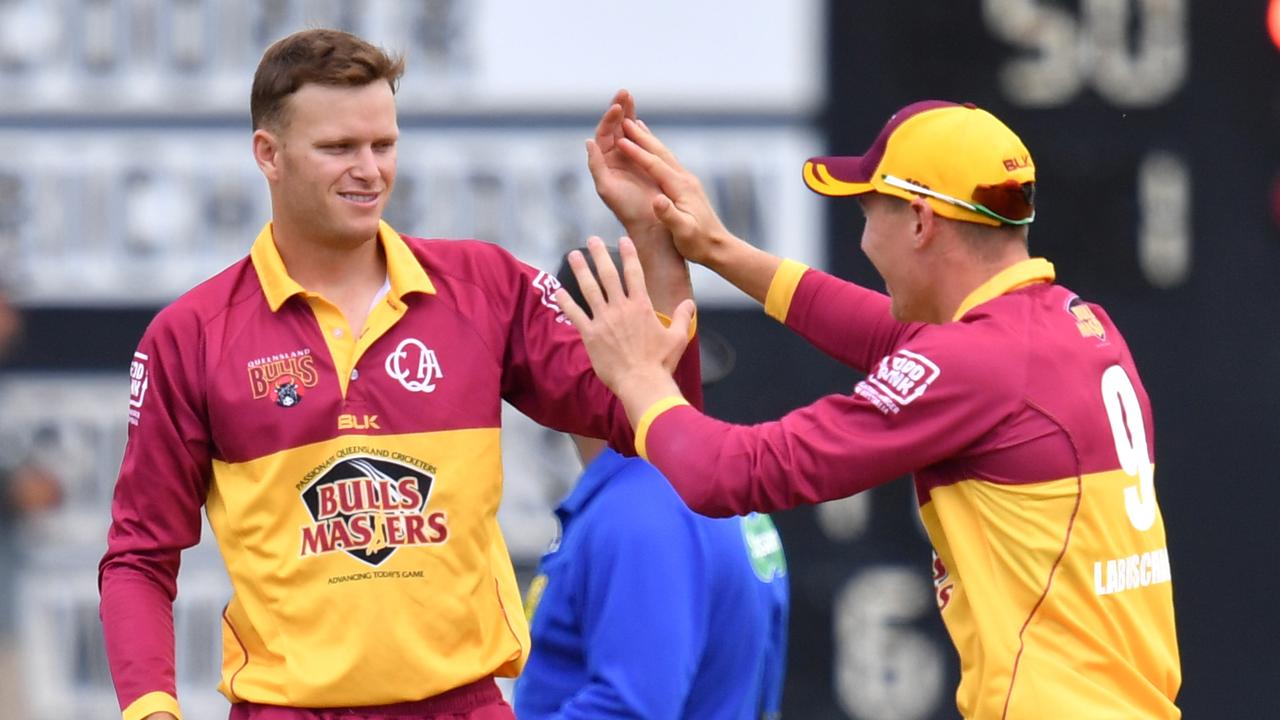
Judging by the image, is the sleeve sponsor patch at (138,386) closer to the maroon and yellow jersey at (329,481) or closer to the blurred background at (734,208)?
the maroon and yellow jersey at (329,481)

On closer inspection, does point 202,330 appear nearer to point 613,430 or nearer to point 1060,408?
point 613,430

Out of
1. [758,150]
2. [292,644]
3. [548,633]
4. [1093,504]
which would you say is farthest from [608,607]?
[758,150]

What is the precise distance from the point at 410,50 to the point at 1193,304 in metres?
1.86

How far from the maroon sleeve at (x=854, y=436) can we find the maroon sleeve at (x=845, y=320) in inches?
13.0

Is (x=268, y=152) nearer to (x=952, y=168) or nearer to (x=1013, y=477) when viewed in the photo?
(x=952, y=168)

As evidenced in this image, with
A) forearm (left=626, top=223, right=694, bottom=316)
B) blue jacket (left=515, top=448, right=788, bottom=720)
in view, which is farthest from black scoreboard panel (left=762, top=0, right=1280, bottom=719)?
forearm (left=626, top=223, right=694, bottom=316)

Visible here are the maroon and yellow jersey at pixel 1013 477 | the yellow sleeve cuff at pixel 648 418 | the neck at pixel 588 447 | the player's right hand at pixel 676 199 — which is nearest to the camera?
the maroon and yellow jersey at pixel 1013 477

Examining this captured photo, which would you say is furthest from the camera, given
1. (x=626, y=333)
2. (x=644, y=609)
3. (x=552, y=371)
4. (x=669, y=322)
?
(x=644, y=609)

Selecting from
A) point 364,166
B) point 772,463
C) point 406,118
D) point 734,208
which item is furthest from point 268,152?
point 734,208

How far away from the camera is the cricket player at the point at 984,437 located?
2574 mm

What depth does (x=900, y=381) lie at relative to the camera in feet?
8.59

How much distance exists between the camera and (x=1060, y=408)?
259cm

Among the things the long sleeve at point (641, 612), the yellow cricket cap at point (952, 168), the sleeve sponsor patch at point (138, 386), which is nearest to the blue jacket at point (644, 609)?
the long sleeve at point (641, 612)

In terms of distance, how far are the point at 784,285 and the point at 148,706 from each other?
1.11 metres
